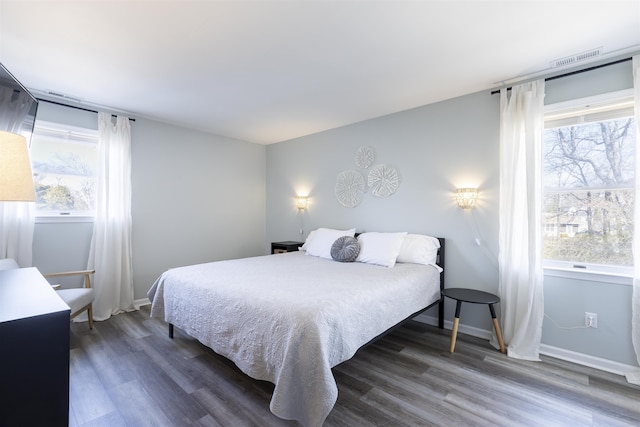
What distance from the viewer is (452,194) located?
322cm

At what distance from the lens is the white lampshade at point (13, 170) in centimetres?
124

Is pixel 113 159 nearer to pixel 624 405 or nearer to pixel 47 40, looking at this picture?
pixel 47 40

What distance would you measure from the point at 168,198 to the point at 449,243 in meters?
3.82

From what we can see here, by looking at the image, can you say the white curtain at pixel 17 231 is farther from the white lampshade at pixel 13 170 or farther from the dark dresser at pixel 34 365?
the dark dresser at pixel 34 365

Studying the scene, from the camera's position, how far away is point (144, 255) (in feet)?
12.8

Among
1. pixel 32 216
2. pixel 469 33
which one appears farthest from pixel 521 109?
pixel 32 216

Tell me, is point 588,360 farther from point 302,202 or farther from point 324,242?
point 302,202

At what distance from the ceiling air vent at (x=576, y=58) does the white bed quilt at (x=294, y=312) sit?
214cm

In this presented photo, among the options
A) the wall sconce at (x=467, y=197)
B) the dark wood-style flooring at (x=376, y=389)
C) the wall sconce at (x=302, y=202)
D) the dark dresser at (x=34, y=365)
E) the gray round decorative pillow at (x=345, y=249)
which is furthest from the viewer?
the wall sconce at (x=302, y=202)

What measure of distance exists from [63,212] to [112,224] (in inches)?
19.6

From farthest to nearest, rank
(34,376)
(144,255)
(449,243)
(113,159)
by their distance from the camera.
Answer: (144,255) < (113,159) < (449,243) < (34,376)

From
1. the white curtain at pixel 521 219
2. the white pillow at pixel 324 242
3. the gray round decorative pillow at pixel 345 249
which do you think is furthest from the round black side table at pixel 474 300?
the white pillow at pixel 324 242

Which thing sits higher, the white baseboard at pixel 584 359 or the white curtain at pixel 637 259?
the white curtain at pixel 637 259

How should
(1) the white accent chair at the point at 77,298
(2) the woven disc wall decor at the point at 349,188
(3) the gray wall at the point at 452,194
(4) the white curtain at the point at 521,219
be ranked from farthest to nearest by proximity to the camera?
(2) the woven disc wall decor at the point at 349,188, (1) the white accent chair at the point at 77,298, (4) the white curtain at the point at 521,219, (3) the gray wall at the point at 452,194
